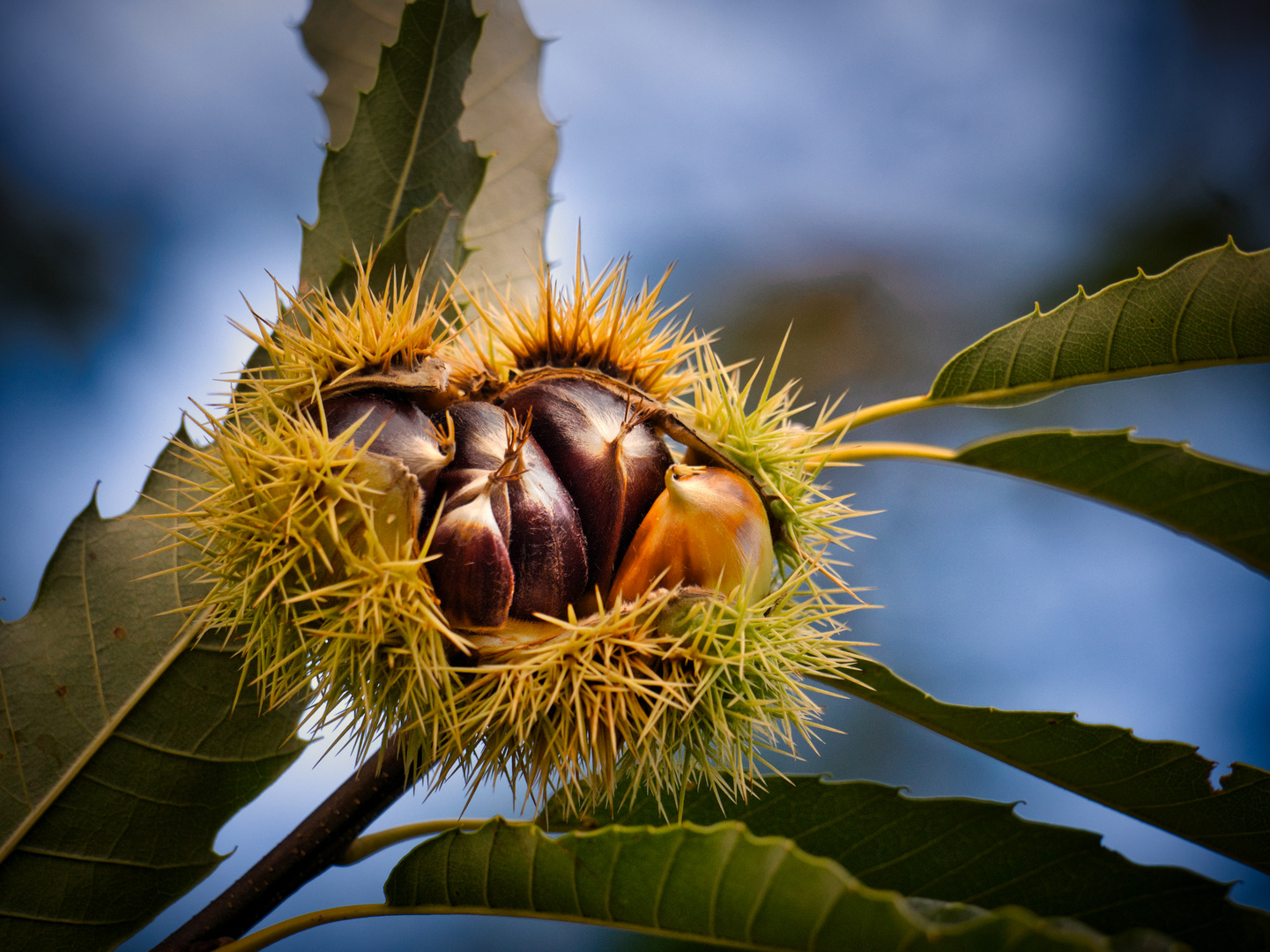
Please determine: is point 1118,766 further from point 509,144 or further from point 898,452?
point 509,144

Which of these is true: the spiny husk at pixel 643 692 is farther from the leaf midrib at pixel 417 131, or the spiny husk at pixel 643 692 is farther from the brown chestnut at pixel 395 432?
the leaf midrib at pixel 417 131

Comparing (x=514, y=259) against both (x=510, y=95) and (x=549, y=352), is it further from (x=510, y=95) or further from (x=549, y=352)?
(x=549, y=352)

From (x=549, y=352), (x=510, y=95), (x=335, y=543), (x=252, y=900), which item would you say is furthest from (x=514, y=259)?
(x=252, y=900)

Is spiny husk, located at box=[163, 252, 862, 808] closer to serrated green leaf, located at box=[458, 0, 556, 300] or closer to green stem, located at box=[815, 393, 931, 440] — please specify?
green stem, located at box=[815, 393, 931, 440]

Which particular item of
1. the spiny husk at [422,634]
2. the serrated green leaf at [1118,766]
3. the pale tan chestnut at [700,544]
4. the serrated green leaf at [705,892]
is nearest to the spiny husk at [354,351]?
the spiny husk at [422,634]

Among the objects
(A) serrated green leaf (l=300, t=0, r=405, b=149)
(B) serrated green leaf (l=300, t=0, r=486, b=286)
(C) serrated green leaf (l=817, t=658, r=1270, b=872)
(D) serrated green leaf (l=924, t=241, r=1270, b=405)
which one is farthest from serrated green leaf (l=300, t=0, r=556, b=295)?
(C) serrated green leaf (l=817, t=658, r=1270, b=872)

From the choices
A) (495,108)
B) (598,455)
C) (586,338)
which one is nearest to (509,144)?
(495,108)
